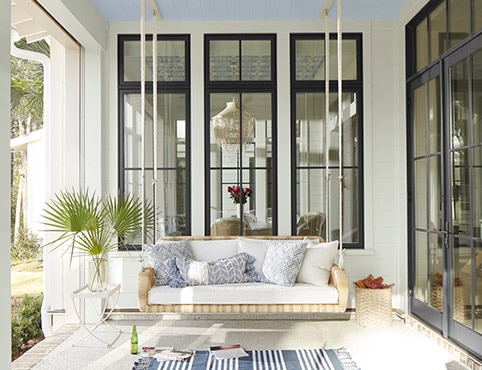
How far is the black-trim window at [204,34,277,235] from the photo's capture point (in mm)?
5570

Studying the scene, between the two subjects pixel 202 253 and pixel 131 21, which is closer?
pixel 202 253

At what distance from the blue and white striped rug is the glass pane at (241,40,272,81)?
2.85 m

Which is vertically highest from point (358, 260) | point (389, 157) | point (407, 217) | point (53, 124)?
point (53, 124)

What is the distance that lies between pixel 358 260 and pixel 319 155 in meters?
1.17

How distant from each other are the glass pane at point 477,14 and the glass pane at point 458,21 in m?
0.11

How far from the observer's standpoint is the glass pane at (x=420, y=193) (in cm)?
480

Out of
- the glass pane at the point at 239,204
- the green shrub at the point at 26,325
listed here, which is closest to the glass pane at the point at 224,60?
the glass pane at the point at 239,204

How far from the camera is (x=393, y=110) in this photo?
5.57 meters

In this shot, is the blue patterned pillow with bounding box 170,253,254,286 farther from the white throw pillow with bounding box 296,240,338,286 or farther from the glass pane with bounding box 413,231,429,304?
the glass pane with bounding box 413,231,429,304

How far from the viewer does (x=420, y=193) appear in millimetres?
4918

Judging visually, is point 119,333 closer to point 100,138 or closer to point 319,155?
point 100,138

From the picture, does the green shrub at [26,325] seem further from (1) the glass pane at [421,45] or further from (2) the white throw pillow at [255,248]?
(1) the glass pane at [421,45]

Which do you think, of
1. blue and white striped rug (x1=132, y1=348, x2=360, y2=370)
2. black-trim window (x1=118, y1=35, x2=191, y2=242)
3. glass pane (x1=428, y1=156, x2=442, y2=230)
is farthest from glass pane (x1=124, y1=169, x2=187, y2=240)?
glass pane (x1=428, y1=156, x2=442, y2=230)

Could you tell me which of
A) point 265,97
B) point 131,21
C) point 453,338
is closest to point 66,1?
point 131,21
